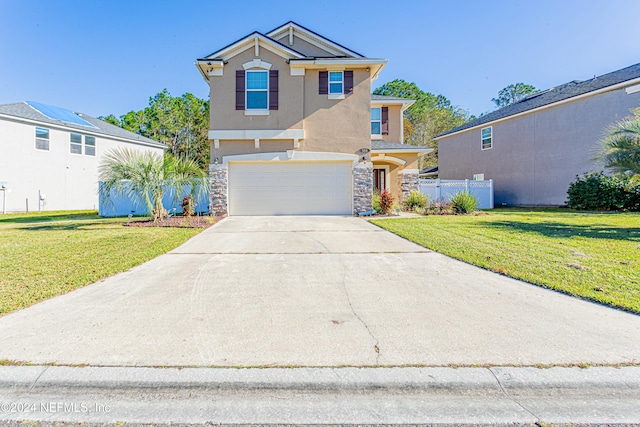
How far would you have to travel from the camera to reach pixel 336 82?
45.1ft

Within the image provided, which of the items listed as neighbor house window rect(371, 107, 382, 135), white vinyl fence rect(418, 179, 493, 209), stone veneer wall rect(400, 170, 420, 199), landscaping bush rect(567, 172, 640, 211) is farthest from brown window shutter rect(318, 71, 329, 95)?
landscaping bush rect(567, 172, 640, 211)

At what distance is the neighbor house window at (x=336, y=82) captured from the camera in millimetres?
13734

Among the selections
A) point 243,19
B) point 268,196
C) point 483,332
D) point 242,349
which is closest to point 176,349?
point 242,349

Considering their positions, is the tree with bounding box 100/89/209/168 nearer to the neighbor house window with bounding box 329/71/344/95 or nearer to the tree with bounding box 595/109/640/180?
the neighbor house window with bounding box 329/71/344/95

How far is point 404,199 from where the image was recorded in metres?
16.3

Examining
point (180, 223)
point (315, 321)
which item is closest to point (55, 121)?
point (180, 223)

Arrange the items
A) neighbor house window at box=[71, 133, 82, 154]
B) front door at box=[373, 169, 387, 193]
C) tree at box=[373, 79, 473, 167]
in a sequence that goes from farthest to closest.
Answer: tree at box=[373, 79, 473, 167] → neighbor house window at box=[71, 133, 82, 154] → front door at box=[373, 169, 387, 193]

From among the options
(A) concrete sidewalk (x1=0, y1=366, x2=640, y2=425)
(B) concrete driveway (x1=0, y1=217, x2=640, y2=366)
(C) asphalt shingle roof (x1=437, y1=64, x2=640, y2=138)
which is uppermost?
(C) asphalt shingle roof (x1=437, y1=64, x2=640, y2=138)

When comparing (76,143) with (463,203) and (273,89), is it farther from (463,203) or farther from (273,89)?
(463,203)

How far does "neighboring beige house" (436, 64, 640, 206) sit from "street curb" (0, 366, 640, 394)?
58.7 feet

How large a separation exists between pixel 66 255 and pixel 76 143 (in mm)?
20146

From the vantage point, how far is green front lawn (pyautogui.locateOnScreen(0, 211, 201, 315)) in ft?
14.1

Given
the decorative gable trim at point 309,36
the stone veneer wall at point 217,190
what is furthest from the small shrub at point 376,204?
the decorative gable trim at point 309,36

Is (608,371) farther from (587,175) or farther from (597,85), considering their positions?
(597,85)
